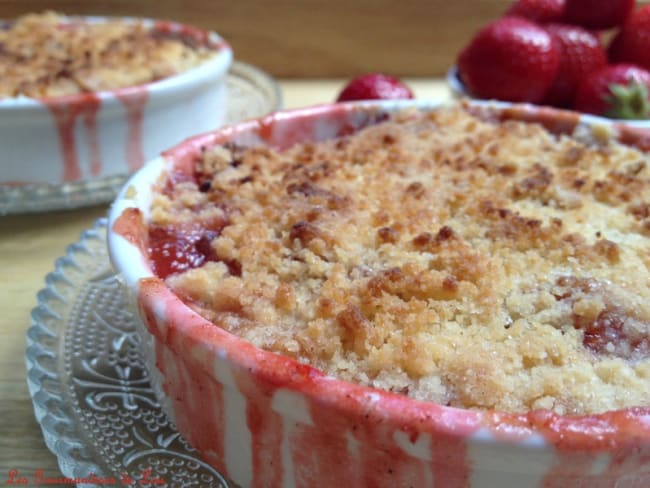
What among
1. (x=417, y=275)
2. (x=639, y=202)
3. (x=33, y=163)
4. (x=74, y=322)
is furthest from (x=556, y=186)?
(x=33, y=163)

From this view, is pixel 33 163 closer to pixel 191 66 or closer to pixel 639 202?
pixel 191 66

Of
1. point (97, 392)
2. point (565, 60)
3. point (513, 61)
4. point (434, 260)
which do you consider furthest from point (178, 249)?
point (565, 60)

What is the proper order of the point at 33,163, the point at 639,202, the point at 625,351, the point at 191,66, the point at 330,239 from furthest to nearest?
the point at 191,66, the point at 33,163, the point at 639,202, the point at 330,239, the point at 625,351

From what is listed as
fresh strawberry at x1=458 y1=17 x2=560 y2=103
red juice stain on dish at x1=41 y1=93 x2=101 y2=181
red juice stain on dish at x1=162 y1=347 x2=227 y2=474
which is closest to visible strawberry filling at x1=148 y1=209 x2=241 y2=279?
red juice stain on dish at x1=162 y1=347 x2=227 y2=474

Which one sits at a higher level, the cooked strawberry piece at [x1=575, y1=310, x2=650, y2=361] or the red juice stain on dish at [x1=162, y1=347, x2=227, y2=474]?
the cooked strawberry piece at [x1=575, y1=310, x2=650, y2=361]

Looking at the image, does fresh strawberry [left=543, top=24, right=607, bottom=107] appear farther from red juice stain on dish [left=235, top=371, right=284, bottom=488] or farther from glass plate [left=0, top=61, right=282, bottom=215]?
red juice stain on dish [left=235, top=371, right=284, bottom=488]

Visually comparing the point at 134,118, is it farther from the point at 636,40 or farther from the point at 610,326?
the point at 636,40
